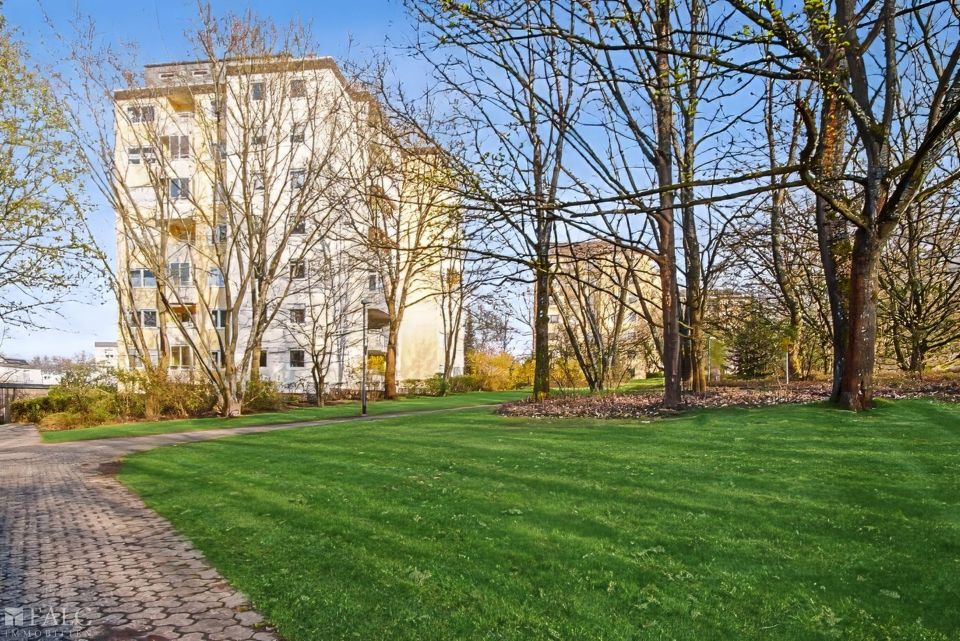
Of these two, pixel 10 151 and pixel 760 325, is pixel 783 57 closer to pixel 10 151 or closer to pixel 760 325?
pixel 760 325

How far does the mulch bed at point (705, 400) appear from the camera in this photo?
13688 millimetres

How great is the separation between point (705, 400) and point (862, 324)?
184 inches

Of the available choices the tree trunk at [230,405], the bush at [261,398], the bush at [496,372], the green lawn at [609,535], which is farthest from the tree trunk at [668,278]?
the bush at [496,372]

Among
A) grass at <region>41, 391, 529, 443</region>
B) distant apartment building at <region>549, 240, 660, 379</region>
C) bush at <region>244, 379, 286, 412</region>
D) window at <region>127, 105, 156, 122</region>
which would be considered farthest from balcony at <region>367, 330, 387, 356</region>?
window at <region>127, 105, 156, 122</region>

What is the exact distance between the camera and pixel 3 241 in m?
22.0

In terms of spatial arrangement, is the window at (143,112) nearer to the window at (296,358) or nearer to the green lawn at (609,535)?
the window at (296,358)

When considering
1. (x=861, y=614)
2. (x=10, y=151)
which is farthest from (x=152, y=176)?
(x=861, y=614)

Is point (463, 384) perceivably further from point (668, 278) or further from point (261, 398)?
point (668, 278)

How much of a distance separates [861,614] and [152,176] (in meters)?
25.6

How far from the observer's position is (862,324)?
11.2 m

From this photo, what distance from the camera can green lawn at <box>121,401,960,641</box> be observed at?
3760 mm

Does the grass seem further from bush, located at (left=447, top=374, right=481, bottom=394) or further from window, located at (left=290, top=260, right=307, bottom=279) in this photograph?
bush, located at (left=447, top=374, right=481, bottom=394)

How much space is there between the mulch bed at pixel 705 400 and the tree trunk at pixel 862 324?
6.20 feet

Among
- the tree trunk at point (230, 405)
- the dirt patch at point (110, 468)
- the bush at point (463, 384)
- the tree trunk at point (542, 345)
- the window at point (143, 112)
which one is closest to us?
the dirt patch at point (110, 468)
